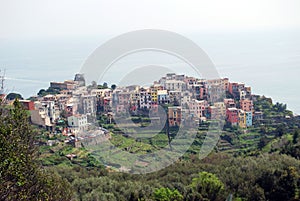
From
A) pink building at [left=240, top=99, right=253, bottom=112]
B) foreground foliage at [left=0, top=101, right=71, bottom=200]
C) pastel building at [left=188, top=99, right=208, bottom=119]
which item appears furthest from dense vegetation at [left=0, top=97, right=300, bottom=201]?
pink building at [left=240, top=99, right=253, bottom=112]

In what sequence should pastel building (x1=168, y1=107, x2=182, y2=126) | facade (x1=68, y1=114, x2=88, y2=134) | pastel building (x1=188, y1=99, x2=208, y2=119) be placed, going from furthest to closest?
1. pastel building (x1=188, y1=99, x2=208, y2=119)
2. facade (x1=68, y1=114, x2=88, y2=134)
3. pastel building (x1=168, y1=107, x2=182, y2=126)

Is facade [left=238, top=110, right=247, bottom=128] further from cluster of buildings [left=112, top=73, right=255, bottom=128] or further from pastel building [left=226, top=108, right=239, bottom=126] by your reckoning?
pastel building [left=226, top=108, right=239, bottom=126]

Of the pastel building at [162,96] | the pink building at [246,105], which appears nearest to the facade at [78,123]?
the pastel building at [162,96]

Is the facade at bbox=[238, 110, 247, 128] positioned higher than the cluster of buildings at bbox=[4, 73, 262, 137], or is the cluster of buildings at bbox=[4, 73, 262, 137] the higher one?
the cluster of buildings at bbox=[4, 73, 262, 137]

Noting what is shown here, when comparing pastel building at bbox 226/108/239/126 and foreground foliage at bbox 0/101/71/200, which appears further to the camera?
pastel building at bbox 226/108/239/126

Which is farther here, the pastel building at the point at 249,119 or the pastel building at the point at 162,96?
the pastel building at the point at 249,119

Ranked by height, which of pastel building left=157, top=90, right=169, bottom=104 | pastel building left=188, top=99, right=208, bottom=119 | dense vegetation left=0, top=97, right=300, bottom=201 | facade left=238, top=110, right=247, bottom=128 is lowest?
dense vegetation left=0, top=97, right=300, bottom=201

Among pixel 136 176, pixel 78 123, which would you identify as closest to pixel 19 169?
pixel 136 176

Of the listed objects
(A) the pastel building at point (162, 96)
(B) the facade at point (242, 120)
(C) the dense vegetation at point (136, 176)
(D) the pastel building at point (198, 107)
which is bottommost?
(C) the dense vegetation at point (136, 176)

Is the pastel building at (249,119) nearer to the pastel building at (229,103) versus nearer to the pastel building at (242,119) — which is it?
the pastel building at (242,119)
